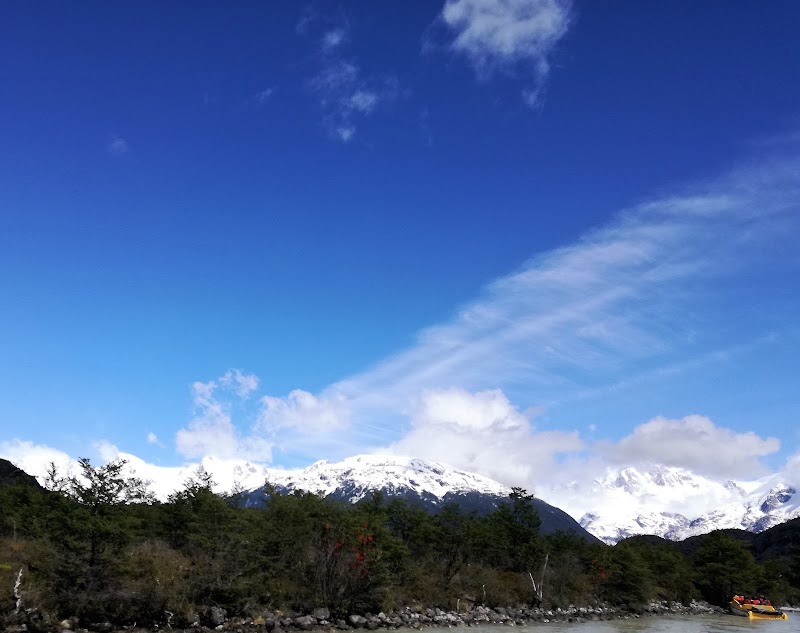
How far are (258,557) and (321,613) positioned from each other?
15.6ft

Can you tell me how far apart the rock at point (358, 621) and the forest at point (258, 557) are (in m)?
1.34

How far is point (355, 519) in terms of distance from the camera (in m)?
38.8

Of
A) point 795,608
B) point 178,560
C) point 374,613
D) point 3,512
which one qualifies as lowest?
point 795,608

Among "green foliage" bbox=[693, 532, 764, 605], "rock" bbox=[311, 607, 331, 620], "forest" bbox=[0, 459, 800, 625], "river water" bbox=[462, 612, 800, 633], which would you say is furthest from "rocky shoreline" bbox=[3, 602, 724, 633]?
"green foliage" bbox=[693, 532, 764, 605]

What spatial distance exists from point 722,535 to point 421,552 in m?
51.1

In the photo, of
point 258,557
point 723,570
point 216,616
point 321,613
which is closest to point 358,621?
point 321,613

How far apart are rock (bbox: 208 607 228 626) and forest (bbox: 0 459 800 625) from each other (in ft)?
2.07

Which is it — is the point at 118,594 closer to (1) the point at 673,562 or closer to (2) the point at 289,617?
(2) the point at 289,617

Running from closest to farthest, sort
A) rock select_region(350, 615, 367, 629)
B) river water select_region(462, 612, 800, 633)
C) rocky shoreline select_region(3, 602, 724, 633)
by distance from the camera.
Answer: rocky shoreline select_region(3, 602, 724, 633)
rock select_region(350, 615, 367, 629)
river water select_region(462, 612, 800, 633)

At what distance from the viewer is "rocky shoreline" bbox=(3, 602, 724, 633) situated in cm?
2505

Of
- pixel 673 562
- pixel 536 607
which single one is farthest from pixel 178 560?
pixel 673 562

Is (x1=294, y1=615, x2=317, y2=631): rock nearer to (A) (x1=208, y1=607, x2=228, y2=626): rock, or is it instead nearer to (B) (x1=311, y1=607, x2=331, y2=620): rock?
(B) (x1=311, y1=607, x2=331, y2=620): rock

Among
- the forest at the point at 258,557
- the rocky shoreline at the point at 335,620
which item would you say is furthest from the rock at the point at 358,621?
the forest at the point at 258,557

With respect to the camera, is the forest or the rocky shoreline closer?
the rocky shoreline
